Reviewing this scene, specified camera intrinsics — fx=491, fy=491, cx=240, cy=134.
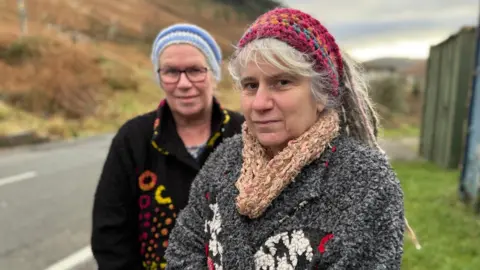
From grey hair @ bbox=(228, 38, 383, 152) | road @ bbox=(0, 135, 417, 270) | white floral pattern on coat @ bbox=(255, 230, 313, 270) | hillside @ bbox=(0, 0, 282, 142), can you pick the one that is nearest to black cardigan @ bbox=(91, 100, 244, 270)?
grey hair @ bbox=(228, 38, 383, 152)

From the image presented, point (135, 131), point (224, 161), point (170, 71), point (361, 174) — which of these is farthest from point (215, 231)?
point (170, 71)

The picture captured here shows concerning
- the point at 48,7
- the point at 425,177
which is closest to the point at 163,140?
the point at 425,177

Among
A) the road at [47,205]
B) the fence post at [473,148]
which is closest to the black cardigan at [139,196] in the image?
the road at [47,205]

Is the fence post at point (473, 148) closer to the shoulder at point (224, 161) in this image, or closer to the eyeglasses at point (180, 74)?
the eyeglasses at point (180, 74)

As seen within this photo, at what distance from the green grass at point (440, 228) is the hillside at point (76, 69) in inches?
114

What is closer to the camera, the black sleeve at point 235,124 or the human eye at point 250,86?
the human eye at point 250,86

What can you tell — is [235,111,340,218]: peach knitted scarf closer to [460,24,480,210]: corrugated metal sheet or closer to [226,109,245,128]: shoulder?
[226,109,245,128]: shoulder

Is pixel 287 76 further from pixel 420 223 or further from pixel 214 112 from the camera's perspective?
pixel 420 223

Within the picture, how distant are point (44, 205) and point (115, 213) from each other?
5132 mm

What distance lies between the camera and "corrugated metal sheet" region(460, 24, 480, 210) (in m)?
5.73

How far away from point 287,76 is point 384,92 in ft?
75.5

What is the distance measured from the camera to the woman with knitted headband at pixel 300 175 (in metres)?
1.31

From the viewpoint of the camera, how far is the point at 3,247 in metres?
5.13

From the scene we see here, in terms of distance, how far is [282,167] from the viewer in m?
1.39
